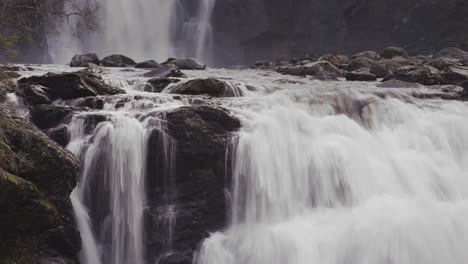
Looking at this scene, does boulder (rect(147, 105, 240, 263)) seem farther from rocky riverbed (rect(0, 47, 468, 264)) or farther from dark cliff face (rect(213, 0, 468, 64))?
dark cliff face (rect(213, 0, 468, 64))

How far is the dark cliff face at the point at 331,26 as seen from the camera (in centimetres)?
3462

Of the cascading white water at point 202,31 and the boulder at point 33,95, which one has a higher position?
the cascading white water at point 202,31

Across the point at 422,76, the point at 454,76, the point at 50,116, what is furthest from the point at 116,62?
the point at 50,116

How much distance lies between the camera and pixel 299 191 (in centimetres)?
720

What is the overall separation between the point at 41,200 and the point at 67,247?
87 cm

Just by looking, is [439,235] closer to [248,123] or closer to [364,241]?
[364,241]

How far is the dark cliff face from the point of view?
3462cm

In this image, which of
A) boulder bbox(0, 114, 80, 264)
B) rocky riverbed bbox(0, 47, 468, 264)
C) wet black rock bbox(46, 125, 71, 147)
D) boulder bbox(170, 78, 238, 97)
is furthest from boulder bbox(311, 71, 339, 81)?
boulder bbox(0, 114, 80, 264)

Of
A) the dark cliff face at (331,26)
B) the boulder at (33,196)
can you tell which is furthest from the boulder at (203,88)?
the dark cliff face at (331,26)

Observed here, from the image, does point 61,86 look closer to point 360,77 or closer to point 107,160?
point 107,160

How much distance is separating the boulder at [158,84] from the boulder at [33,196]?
570 centimetres

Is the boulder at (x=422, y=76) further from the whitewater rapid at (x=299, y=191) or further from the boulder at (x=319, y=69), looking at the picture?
the whitewater rapid at (x=299, y=191)

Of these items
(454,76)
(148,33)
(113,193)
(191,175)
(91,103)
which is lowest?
(113,193)

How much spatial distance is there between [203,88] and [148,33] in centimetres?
3944
